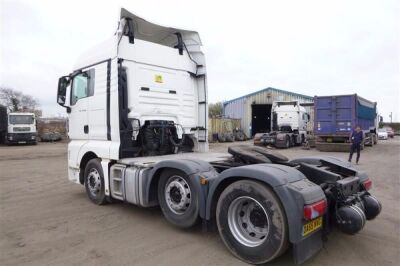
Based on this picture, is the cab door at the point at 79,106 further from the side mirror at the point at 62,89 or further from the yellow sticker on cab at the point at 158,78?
the yellow sticker on cab at the point at 158,78

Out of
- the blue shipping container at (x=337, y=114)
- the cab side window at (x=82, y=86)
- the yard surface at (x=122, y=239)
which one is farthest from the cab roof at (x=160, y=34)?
the blue shipping container at (x=337, y=114)

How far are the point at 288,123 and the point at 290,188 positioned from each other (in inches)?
828

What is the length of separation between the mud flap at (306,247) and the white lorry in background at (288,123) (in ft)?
61.9

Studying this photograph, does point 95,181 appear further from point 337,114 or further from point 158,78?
point 337,114

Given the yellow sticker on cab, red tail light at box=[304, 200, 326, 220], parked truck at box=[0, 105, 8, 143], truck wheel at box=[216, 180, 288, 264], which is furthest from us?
parked truck at box=[0, 105, 8, 143]

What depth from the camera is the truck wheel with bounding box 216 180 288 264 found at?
337cm

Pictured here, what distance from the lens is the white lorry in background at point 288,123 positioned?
22.6 meters

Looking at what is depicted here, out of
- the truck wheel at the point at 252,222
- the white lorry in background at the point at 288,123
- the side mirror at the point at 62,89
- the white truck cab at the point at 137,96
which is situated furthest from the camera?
the white lorry in background at the point at 288,123

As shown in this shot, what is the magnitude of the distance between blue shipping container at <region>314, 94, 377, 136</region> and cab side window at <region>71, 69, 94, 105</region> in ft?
51.1

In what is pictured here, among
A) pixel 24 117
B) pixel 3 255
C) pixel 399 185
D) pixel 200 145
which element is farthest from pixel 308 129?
pixel 3 255

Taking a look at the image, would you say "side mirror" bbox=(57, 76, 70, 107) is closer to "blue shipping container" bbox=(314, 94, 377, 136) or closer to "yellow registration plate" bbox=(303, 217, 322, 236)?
"yellow registration plate" bbox=(303, 217, 322, 236)

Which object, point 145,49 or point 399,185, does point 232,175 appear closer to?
point 145,49

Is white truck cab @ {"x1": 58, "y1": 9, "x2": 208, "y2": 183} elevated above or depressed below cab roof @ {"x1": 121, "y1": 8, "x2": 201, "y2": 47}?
below

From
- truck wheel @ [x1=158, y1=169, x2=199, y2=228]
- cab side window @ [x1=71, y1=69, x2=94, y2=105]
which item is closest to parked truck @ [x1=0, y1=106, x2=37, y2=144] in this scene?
cab side window @ [x1=71, y1=69, x2=94, y2=105]
